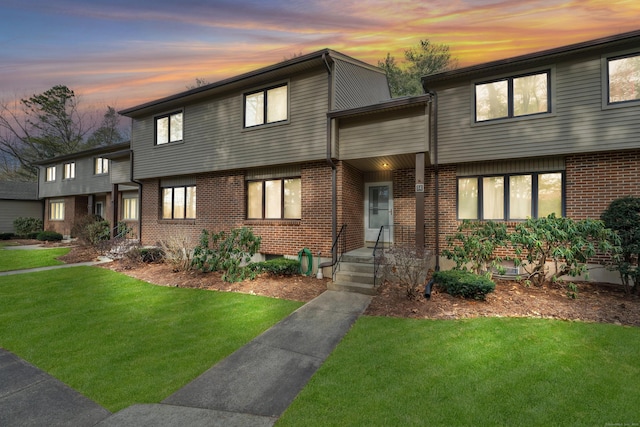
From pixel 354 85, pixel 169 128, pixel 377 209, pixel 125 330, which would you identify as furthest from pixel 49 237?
pixel 354 85

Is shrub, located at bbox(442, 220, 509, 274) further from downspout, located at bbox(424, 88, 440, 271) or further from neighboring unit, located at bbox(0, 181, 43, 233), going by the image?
neighboring unit, located at bbox(0, 181, 43, 233)

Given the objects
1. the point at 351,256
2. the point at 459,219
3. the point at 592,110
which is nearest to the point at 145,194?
the point at 351,256

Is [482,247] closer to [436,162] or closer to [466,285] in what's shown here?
[466,285]

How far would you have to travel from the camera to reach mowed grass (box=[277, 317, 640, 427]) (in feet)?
9.52

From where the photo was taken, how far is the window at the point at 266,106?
9969mm

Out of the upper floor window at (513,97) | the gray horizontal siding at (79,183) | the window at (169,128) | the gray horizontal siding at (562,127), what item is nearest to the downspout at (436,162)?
the gray horizontal siding at (562,127)

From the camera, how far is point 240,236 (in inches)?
378

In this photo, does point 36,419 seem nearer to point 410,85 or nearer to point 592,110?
point 592,110

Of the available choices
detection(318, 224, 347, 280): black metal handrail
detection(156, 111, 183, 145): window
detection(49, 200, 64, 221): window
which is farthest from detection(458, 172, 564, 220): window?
detection(49, 200, 64, 221): window

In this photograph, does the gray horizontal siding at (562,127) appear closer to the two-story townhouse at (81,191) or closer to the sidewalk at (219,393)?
the sidewalk at (219,393)

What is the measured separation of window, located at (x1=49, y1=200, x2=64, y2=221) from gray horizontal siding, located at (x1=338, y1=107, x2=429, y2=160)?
81.1 ft

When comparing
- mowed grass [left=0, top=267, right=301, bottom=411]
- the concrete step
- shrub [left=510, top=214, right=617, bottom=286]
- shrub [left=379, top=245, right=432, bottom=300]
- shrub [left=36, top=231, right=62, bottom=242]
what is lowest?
mowed grass [left=0, top=267, right=301, bottom=411]

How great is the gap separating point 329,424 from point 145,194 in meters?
14.3

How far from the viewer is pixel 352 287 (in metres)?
7.49
